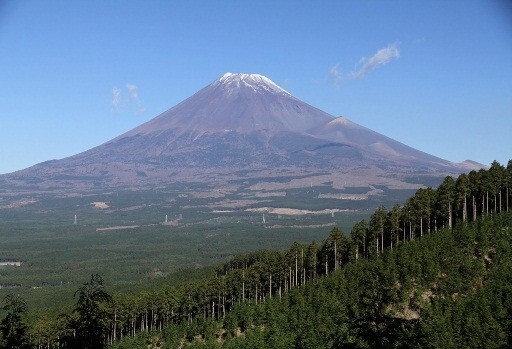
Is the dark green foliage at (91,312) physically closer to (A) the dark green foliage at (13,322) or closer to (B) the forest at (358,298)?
(B) the forest at (358,298)

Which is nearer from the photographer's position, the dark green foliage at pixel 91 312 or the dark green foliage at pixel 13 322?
the dark green foliage at pixel 91 312

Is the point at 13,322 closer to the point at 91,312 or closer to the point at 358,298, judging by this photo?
the point at 91,312

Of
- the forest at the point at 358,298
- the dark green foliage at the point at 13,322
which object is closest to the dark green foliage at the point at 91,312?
the forest at the point at 358,298

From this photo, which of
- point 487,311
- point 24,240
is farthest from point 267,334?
point 24,240

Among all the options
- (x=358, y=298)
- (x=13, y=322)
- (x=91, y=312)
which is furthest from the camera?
(x=358, y=298)

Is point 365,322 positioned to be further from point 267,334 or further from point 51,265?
point 51,265

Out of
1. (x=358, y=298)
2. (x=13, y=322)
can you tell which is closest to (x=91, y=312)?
(x=13, y=322)

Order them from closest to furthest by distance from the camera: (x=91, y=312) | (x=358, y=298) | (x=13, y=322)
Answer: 1. (x=91, y=312)
2. (x=13, y=322)
3. (x=358, y=298)

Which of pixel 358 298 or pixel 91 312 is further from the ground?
pixel 91 312
